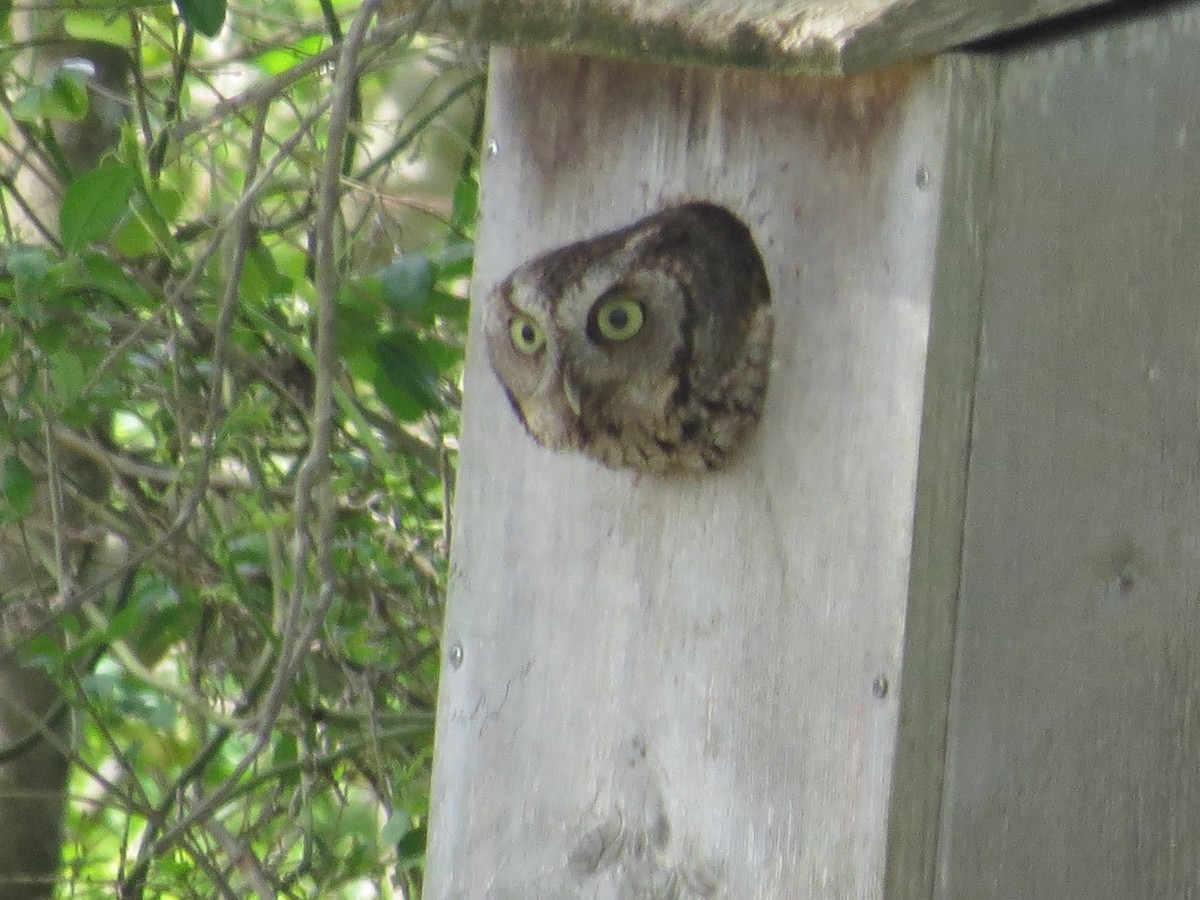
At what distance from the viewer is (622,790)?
4.58 feet

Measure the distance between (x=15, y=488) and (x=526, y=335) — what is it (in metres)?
0.67

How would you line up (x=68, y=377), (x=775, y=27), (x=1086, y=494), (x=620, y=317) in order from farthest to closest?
1. (x=68, y=377)
2. (x=620, y=317)
3. (x=1086, y=494)
4. (x=775, y=27)

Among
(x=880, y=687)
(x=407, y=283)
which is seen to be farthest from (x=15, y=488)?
(x=880, y=687)

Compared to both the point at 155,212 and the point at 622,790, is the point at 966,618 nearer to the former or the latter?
the point at 622,790

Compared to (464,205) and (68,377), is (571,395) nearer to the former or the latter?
(464,205)

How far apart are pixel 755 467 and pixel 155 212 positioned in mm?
649

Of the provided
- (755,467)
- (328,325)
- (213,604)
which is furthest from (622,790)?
(213,604)

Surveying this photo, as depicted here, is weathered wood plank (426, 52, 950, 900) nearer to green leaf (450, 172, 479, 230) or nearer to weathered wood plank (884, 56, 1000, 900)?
weathered wood plank (884, 56, 1000, 900)

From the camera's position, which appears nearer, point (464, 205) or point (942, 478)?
point (942, 478)

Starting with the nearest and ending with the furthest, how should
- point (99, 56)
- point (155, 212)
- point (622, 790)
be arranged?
point (622, 790), point (155, 212), point (99, 56)

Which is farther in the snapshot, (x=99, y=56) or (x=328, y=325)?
(x=99, y=56)

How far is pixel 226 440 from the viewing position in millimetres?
1695

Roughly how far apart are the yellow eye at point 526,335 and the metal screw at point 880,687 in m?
0.39

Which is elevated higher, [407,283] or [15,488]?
[407,283]
